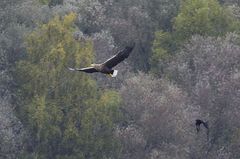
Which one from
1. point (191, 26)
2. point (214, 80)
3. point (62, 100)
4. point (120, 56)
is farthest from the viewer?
point (191, 26)

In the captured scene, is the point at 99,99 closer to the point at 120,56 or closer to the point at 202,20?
the point at 202,20

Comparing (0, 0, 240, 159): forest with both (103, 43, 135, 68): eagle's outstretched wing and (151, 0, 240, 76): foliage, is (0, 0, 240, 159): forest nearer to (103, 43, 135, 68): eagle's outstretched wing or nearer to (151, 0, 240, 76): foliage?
(151, 0, 240, 76): foliage

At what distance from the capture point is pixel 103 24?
7838 centimetres

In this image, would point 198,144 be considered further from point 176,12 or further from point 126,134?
point 176,12

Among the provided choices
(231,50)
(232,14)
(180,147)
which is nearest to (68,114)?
(180,147)

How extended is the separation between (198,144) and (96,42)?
11481 millimetres

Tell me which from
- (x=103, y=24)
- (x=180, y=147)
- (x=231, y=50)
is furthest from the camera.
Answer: (x=103, y=24)

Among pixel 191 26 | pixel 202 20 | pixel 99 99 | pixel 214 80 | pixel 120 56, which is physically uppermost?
pixel 120 56

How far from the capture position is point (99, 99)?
65.2 metres

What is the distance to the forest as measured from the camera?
63.4m

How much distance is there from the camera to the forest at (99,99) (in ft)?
208

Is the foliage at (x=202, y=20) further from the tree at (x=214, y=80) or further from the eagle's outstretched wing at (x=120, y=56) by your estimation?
the eagle's outstretched wing at (x=120, y=56)

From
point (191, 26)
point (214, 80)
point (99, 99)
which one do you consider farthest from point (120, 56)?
point (191, 26)

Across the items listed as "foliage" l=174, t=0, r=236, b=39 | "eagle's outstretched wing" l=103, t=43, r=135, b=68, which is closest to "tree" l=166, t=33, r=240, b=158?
"foliage" l=174, t=0, r=236, b=39
